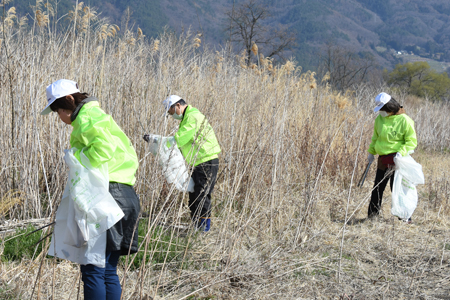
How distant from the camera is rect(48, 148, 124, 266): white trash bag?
63.1 inches

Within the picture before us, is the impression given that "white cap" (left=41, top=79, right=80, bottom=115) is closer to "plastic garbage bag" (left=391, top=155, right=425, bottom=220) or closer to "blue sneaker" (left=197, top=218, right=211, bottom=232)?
"blue sneaker" (left=197, top=218, right=211, bottom=232)

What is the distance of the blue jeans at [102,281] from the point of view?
5.49 ft

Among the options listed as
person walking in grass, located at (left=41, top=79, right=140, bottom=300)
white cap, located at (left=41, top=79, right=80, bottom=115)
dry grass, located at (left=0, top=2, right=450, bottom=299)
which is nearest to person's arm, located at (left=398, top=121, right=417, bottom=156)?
dry grass, located at (left=0, top=2, right=450, bottom=299)

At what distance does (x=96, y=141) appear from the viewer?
63.1 inches

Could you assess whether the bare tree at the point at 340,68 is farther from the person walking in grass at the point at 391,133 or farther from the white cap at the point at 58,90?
the white cap at the point at 58,90

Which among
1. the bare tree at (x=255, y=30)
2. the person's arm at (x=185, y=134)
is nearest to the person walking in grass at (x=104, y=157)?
the person's arm at (x=185, y=134)

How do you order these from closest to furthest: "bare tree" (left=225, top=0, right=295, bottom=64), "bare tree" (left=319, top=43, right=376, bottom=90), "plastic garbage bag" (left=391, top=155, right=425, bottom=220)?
"plastic garbage bag" (left=391, top=155, right=425, bottom=220) < "bare tree" (left=225, top=0, right=295, bottom=64) < "bare tree" (left=319, top=43, right=376, bottom=90)

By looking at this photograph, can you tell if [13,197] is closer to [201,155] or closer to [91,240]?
[201,155]

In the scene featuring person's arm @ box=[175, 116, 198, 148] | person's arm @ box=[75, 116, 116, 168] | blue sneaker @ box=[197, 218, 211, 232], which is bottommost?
blue sneaker @ box=[197, 218, 211, 232]

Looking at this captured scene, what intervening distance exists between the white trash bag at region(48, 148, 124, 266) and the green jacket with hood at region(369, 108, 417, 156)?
10.4ft

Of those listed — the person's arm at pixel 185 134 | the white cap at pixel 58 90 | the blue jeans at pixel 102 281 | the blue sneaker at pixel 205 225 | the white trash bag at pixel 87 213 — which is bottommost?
the blue sneaker at pixel 205 225

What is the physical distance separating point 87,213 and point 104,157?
26cm

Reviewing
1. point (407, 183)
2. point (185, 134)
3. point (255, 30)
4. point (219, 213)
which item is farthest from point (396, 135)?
point (255, 30)

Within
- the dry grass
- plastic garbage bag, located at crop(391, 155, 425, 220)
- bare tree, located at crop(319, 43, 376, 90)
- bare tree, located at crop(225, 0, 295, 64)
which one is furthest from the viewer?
bare tree, located at crop(319, 43, 376, 90)
